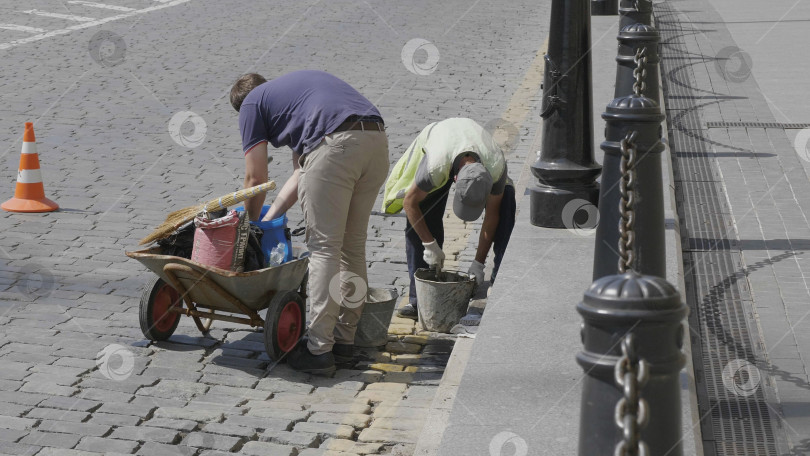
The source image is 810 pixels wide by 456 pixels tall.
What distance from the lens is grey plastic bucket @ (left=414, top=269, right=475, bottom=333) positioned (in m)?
5.80

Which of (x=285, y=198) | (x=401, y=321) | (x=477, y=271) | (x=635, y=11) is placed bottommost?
(x=401, y=321)

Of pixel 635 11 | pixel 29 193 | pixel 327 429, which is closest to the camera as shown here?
pixel 327 429

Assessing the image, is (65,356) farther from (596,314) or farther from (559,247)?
(596,314)

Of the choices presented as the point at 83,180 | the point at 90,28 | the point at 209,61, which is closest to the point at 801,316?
the point at 83,180

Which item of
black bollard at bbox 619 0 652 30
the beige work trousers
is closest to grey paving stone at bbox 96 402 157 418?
the beige work trousers

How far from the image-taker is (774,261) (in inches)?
255

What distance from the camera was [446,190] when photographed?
6.29 metres

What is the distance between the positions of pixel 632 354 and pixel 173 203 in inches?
253

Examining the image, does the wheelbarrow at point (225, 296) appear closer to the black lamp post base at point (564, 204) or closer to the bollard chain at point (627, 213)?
the black lamp post base at point (564, 204)

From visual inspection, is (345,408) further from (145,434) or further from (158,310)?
(158,310)

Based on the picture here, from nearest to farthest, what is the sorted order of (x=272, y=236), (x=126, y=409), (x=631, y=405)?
(x=631, y=405), (x=126, y=409), (x=272, y=236)

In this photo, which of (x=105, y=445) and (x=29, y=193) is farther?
(x=29, y=193)

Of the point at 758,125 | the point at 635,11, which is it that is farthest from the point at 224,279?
the point at 758,125

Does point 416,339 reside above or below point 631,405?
below
